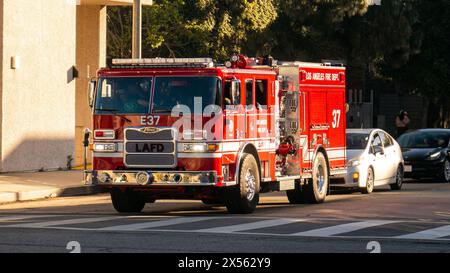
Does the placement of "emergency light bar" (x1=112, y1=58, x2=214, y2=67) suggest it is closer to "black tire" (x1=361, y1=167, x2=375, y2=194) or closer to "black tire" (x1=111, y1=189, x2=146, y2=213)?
"black tire" (x1=111, y1=189, x2=146, y2=213)

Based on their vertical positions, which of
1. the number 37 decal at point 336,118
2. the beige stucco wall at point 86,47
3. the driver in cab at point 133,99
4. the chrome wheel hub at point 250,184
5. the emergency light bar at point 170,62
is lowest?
the chrome wheel hub at point 250,184

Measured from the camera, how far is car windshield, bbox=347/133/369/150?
2723 cm

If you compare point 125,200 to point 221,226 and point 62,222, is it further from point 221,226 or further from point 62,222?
point 221,226

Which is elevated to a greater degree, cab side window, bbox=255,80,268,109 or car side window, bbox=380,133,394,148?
cab side window, bbox=255,80,268,109

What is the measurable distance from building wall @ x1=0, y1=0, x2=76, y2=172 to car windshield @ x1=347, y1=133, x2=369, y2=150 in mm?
9031

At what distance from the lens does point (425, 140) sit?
33.6 meters

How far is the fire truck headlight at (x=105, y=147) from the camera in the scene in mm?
19953

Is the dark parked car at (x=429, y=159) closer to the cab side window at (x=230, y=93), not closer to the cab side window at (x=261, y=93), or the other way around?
the cab side window at (x=261, y=93)

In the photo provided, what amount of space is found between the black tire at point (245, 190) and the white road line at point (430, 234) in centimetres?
374

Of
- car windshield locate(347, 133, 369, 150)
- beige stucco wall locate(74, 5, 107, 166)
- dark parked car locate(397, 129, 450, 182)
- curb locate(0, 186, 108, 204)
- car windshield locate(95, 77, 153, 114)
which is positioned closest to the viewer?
car windshield locate(95, 77, 153, 114)

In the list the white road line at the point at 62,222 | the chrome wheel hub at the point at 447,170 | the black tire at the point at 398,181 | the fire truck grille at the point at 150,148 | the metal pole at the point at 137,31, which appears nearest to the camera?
the white road line at the point at 62,222

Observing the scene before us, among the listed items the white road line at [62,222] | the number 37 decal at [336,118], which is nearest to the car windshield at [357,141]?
the number 37 decal at [336,118]

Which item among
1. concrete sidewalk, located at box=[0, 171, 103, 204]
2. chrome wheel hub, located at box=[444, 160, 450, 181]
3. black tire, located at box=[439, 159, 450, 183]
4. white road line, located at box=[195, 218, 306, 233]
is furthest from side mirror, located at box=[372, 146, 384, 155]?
white road line, located at box=[195, 218, 306, 233]
